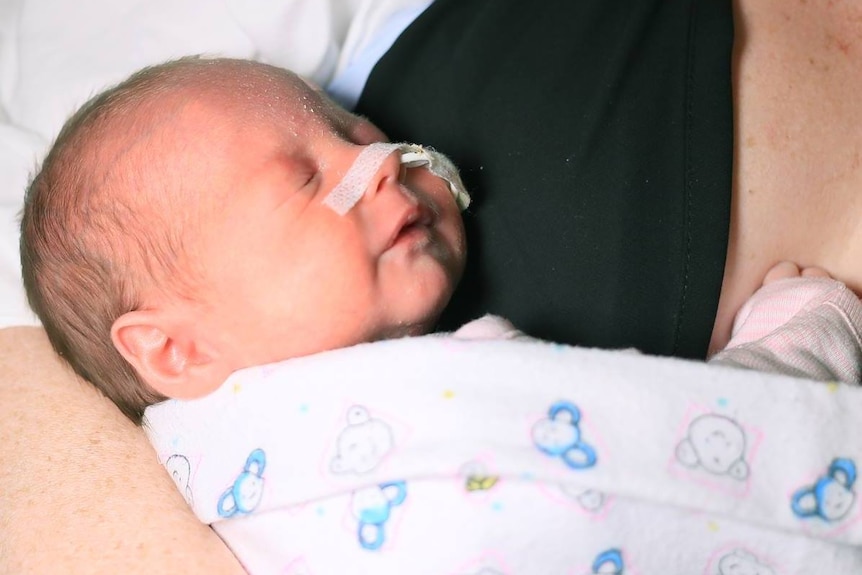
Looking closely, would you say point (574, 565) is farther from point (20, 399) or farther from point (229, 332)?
point (20, 399)

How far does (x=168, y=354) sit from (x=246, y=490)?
0.68ft

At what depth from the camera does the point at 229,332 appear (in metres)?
1.09

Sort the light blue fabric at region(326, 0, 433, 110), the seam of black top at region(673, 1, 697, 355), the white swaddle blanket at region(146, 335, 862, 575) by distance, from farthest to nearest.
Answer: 1. the light blue fabric at region(326, 0, 433, 110)
2. the seam of black top at region(673, 1, 697, 355)
3. the white swaddle blanket at region(146, 335, 862, 575)

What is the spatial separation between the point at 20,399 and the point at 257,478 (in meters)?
0.44

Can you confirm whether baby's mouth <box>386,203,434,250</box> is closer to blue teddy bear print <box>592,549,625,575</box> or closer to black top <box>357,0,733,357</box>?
black top <box>357,0,733,357</box>

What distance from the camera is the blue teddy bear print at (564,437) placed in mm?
942

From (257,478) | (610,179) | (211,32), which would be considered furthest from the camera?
(211,32)

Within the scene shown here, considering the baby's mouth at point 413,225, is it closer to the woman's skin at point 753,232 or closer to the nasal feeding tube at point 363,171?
the nasal feeding tube at point 363,171

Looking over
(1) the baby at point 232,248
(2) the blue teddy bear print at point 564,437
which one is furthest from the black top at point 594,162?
(2) the blue teddy bear print at point 564,437

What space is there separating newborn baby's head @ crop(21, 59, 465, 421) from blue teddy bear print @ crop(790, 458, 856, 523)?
49 centimetres

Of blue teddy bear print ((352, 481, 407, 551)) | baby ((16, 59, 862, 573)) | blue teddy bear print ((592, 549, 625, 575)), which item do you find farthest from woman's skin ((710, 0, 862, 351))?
blue teddy bear print ((352, 481, 407, 551))

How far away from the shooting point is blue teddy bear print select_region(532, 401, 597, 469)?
94cm

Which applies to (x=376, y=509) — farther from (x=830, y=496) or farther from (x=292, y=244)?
(x=830, y=496)

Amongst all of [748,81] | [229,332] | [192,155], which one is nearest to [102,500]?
[229,332]
